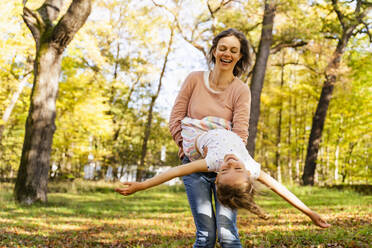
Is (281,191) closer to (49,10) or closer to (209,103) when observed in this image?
(209,103)

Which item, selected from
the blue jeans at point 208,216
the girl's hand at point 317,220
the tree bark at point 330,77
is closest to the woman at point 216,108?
the blue jeans at point 208,216

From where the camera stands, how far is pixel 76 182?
1953 centimetres

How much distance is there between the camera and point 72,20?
988cm

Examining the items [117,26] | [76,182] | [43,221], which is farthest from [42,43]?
[117,26]

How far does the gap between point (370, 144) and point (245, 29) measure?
66.1ft

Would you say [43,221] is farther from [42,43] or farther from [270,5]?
[270,5]

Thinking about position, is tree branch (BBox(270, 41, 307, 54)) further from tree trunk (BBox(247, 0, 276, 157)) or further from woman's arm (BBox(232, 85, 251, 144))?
woman's arm (BBox(232, 85, 251, 144))

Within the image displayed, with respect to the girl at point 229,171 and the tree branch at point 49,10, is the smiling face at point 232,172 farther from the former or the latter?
the tree branch at point 49,10

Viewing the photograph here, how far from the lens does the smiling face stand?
2.69 m

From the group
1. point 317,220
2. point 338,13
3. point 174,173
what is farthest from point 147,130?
point 317,220

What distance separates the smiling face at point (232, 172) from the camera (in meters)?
2.69

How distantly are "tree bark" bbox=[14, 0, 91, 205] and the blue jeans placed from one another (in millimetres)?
8353

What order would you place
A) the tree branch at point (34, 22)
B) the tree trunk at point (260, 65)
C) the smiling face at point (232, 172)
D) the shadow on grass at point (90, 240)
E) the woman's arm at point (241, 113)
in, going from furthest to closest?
the tree trunk at point (260, 65)
the tree branch at point (34, 22)
the shadow on grass at point (90, 240)
the woman's arm at point (241, 113)
the smiling face at point (232, 172)

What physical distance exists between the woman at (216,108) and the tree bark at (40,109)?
785 cm
